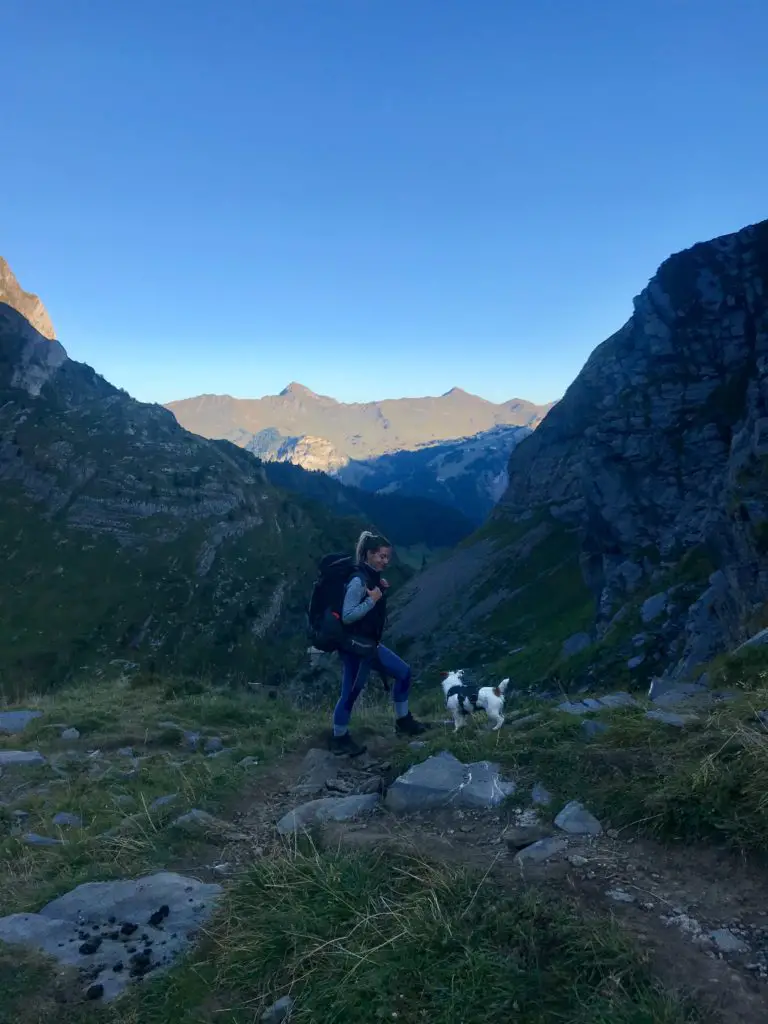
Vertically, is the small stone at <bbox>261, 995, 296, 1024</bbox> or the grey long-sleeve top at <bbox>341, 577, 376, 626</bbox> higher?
the grey long-sleeve top at <bbox>341, 577, 376, 626</bbox>

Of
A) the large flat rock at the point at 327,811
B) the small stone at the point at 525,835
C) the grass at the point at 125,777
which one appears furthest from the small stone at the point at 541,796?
the grass at the point at 125,777

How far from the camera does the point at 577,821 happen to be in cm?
648

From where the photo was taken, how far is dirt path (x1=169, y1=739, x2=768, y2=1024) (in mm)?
4277

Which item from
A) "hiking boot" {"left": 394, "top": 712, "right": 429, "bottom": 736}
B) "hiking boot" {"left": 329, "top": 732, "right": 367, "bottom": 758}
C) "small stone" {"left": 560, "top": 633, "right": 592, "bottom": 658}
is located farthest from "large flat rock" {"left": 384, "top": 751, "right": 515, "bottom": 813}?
"small stone" {"left": 560, "top": 633, "right": 592, "bottom": 658}

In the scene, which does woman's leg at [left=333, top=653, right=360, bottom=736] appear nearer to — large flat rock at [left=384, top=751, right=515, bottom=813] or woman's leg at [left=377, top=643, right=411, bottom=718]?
woman's leg at [left=377, top=643, right=411, bottom=718]

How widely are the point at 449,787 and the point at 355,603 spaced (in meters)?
2.94

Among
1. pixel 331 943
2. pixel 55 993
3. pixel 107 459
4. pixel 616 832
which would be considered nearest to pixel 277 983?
pixel 331 943

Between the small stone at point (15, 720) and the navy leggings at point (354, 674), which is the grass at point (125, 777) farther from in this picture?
the navy leggings at point (354, 674)

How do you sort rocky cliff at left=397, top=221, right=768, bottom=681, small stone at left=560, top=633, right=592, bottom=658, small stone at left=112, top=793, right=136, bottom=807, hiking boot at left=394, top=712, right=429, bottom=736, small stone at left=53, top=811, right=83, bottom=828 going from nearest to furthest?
small stone at left=53, top=811, right=83, bottom=828 < small stone at left=112, top=793, right=136, bottom=807 < hiking boot at left=394, top=712, right=429, bottom=736 < rocky cliff at left=397, top=221, right=768, bottom=681 < small stone at left=560, top=633, right=592, bottom=658

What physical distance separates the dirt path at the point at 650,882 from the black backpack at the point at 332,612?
269cm

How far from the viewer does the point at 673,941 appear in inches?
182

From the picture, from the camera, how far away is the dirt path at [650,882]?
428cm

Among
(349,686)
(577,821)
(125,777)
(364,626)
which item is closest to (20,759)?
(125,777)

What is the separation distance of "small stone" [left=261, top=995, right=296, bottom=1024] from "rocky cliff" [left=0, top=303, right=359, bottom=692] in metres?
88.6
